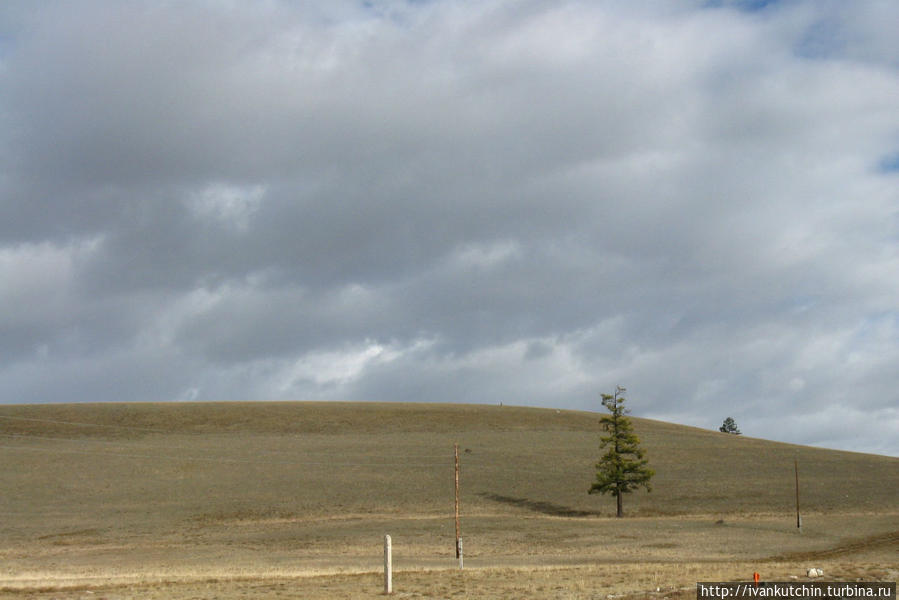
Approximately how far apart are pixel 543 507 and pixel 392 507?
39.1 feet

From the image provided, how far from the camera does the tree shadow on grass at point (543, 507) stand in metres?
67.5

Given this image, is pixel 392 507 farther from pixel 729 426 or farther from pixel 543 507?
pixel 729 426

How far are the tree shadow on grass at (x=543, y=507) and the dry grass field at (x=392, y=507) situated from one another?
32cm

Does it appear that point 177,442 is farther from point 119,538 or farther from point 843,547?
point 843,547

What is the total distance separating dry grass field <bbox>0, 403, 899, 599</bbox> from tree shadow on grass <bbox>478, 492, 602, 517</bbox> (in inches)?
12.5

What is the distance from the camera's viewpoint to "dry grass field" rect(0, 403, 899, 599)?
96.2 ft

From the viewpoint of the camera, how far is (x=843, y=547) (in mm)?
46344

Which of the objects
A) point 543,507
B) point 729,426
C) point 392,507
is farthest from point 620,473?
point 729,426

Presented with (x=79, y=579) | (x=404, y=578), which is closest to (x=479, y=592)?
(x=404, y=578)

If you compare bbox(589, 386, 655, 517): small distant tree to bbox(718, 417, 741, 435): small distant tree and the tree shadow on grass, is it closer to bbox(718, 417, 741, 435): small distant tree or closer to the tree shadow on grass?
the tree shadow on grass

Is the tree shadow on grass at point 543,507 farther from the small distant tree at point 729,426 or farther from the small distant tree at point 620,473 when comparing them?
the small distant tree at point 729,426

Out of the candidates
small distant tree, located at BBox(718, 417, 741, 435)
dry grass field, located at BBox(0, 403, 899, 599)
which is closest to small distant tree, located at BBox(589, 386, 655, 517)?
dry grass field, located at BBox(0, 403, 899, 599)

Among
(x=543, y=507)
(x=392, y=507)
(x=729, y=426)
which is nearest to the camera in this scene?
(x=392, y=507)

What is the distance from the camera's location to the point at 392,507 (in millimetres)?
67125
